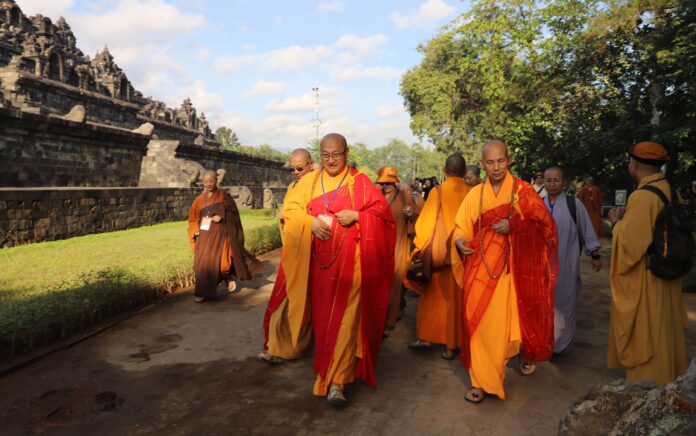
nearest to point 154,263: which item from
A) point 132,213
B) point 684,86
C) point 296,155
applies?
point 296,155

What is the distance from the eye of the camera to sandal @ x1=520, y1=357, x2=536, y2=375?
13.2ft

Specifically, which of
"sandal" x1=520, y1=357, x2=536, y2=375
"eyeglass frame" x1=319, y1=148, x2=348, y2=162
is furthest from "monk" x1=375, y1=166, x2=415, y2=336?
"eyeglass frame" x1=319, y1=148, x2=348, y2=162

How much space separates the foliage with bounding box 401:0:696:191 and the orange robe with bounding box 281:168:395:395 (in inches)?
350

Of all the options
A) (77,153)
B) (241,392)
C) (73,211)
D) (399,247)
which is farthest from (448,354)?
(77,153)

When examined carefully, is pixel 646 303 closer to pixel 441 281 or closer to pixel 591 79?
pixel 441 281

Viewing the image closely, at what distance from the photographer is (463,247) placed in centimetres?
367

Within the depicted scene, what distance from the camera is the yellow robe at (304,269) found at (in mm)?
3508

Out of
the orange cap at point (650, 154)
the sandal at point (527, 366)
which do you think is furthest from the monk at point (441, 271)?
the orange cap at point (650, 154)

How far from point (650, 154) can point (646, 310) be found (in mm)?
1108

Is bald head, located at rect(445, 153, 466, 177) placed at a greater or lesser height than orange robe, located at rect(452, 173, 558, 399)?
greater

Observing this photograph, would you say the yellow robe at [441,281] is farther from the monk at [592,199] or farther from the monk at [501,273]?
the monk at [592,199]

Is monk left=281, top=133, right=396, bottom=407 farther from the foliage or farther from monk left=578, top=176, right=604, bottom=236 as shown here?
monk left=578, top=176, right=604, bottom=236

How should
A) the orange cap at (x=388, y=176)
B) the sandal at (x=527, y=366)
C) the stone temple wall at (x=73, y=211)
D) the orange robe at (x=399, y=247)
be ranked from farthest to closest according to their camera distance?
1. the stone temple wall at (x=73, y=211)
2. the orange cap at (x=388, y=176)
3. the orange robe at (x=399, y=247)
4. the sandal at (x=527, y=366)

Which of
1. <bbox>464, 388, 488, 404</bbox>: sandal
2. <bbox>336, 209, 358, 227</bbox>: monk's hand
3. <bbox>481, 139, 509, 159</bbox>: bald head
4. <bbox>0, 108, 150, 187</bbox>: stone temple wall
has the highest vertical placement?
<bbox>0, 108, 150, 187</bbox>: stone temple wall
